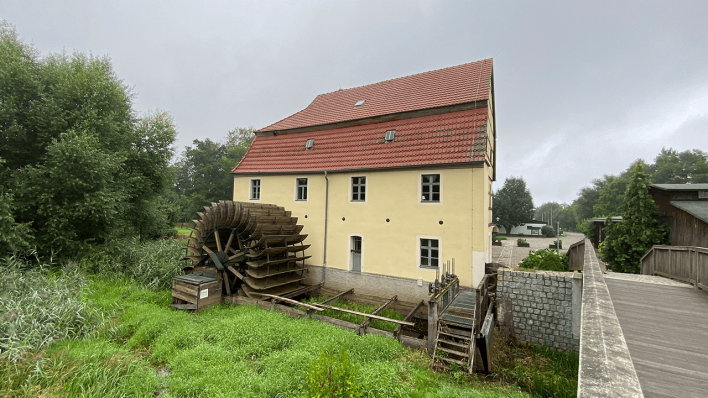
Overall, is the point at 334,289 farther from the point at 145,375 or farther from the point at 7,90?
the point at 7,90

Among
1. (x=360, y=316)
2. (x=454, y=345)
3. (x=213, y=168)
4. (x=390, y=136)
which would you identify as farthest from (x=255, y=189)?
(x=213, y=168)

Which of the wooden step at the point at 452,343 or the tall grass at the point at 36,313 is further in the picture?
the wooden step at the point at 452,343

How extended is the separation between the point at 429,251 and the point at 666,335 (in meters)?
5.66

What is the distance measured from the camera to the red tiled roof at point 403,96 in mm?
10078

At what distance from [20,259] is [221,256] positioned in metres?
5.62

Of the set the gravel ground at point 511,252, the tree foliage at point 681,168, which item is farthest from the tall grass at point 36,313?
A: the tree foliage at point 681,168

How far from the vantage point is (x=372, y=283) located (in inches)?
390

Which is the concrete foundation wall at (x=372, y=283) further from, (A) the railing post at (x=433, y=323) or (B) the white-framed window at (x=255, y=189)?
(B) the white-framed window at (x=255, y=189)

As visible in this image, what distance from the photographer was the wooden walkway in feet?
8.80

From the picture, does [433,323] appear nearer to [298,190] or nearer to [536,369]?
[536,369]

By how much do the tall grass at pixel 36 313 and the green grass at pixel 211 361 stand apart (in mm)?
277

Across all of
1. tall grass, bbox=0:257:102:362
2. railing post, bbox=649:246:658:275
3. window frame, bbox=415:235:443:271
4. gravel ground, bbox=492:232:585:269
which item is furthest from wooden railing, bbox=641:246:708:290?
tall grass, bbox=0:257:102:362

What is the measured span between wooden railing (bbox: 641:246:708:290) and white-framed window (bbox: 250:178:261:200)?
13282 millimetres

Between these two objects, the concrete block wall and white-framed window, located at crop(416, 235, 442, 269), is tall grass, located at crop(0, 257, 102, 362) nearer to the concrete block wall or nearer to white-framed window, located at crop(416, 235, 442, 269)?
white-framed window, located at crop(416, 235, 442, 269)
